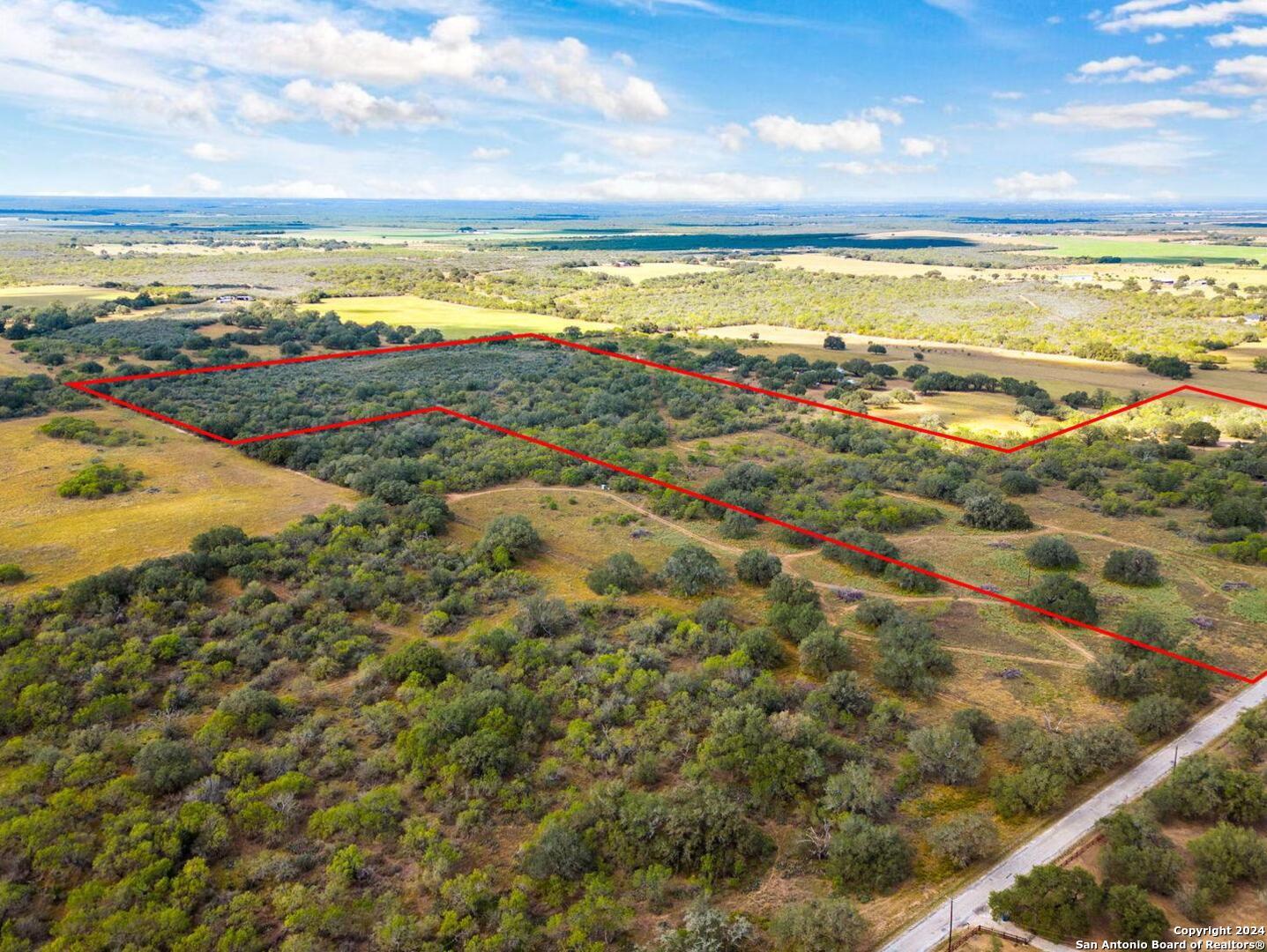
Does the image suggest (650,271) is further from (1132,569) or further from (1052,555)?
(1132,569)

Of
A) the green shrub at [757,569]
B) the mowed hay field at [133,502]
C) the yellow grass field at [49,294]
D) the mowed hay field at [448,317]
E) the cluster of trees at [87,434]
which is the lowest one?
the green shrub at [757,569]

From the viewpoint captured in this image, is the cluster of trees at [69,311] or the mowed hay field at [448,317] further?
the mowed hay field at [448,317]

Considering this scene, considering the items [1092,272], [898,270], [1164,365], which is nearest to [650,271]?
[898,270]

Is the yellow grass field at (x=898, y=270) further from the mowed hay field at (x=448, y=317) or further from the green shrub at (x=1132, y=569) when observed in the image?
the green shrub at (x=1132, y=569)

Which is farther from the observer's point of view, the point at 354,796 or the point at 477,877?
the point at 354,796

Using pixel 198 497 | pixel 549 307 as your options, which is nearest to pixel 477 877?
pixel 198 497

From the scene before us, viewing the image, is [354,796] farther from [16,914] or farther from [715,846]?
[715,846]

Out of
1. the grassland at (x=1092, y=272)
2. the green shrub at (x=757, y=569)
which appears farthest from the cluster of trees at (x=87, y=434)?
the grassland at (x=1092, y=272)
